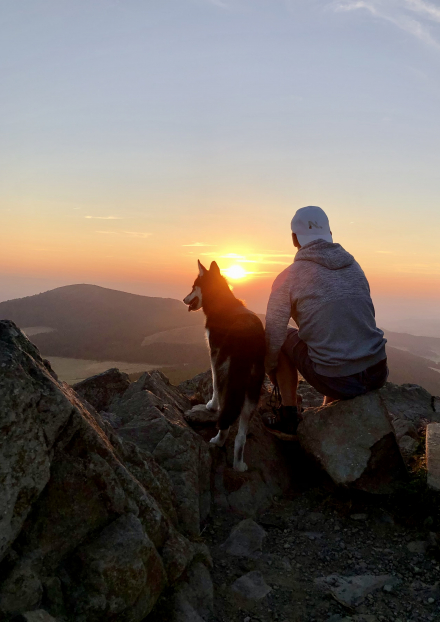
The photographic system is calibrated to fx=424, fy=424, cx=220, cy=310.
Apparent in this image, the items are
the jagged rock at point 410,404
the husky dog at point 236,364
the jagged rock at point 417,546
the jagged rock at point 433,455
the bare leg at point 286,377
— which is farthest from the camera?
the jagged rock at point 410,404

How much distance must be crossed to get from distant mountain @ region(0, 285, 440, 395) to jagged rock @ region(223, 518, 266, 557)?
41.1 ft

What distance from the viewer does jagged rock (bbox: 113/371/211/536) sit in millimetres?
4180

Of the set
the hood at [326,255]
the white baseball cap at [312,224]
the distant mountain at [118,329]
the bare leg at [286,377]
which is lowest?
the distant mountain at [118,329]

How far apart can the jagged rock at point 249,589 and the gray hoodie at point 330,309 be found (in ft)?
7.64

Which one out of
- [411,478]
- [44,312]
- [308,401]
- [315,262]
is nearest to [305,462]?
[411,478]

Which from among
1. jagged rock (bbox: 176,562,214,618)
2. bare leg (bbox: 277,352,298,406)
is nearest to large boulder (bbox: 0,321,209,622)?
jagged rock (bbox: 176,562,214,618)

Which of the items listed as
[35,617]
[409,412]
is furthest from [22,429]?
[409,412]

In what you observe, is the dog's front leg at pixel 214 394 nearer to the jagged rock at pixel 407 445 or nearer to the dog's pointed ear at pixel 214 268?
the dog's pointed ear at pixel 214 268

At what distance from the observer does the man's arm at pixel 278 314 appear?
532 centimetres

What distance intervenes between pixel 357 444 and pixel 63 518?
338 cm

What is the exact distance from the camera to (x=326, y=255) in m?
5.17

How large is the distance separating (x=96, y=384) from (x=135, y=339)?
18130mm

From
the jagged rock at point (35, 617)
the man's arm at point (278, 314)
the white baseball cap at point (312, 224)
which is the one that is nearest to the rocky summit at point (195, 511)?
the jagged rock at point (35, 617)

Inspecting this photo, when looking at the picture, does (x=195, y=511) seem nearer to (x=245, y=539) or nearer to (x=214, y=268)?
(x=245, y=539)
